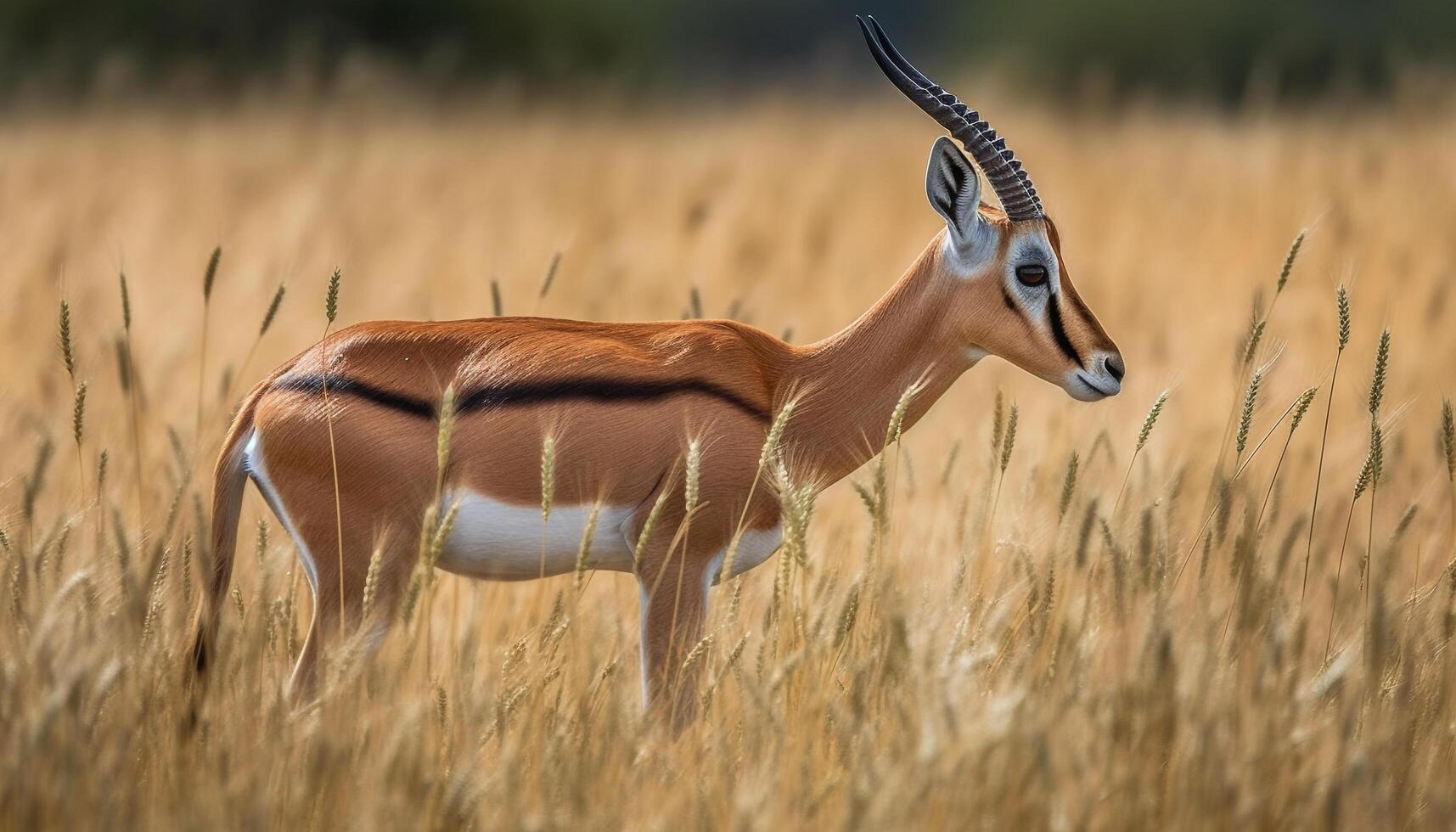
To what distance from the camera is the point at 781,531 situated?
3.96 meters

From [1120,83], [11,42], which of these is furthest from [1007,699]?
[1120,83]

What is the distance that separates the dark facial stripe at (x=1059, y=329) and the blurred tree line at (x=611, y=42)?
9820 millimetres

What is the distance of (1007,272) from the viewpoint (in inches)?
159

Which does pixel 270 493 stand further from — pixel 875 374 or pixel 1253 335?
pixel 1253 335

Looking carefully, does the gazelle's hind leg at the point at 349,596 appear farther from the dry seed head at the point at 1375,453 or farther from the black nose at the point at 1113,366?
the dry seed head at the point at 1375,453

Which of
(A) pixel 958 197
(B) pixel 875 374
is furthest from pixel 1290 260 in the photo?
(B) pixel 875 374

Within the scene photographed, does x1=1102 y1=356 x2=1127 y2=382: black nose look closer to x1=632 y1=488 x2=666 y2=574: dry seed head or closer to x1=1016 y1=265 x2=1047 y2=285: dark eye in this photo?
x1=1016 y1=265 x2=1047 y2=285: dark eye

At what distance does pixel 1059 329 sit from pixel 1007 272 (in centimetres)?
20

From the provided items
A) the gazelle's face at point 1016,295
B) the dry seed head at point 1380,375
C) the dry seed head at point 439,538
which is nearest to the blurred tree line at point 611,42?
the gazelle's face at point 1016,295

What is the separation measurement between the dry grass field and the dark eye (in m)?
0.46

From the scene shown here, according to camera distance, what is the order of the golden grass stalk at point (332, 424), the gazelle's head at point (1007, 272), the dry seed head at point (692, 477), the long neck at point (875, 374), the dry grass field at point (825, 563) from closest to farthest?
the dry grass field at point (825, 563) < the dry seed head at point (692, 477) < the golden grass stalk at point (332, 424) < the gazelle's head at point (1007, 272) < the long neck at point (875, 374)

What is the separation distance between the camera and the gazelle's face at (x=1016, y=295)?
13.1ft

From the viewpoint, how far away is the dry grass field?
3018mm

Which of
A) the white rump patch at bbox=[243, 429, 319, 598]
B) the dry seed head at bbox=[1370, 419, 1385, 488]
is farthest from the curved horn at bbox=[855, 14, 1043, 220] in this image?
the white rump patch at bbox=[243, 429, 319, 598]
